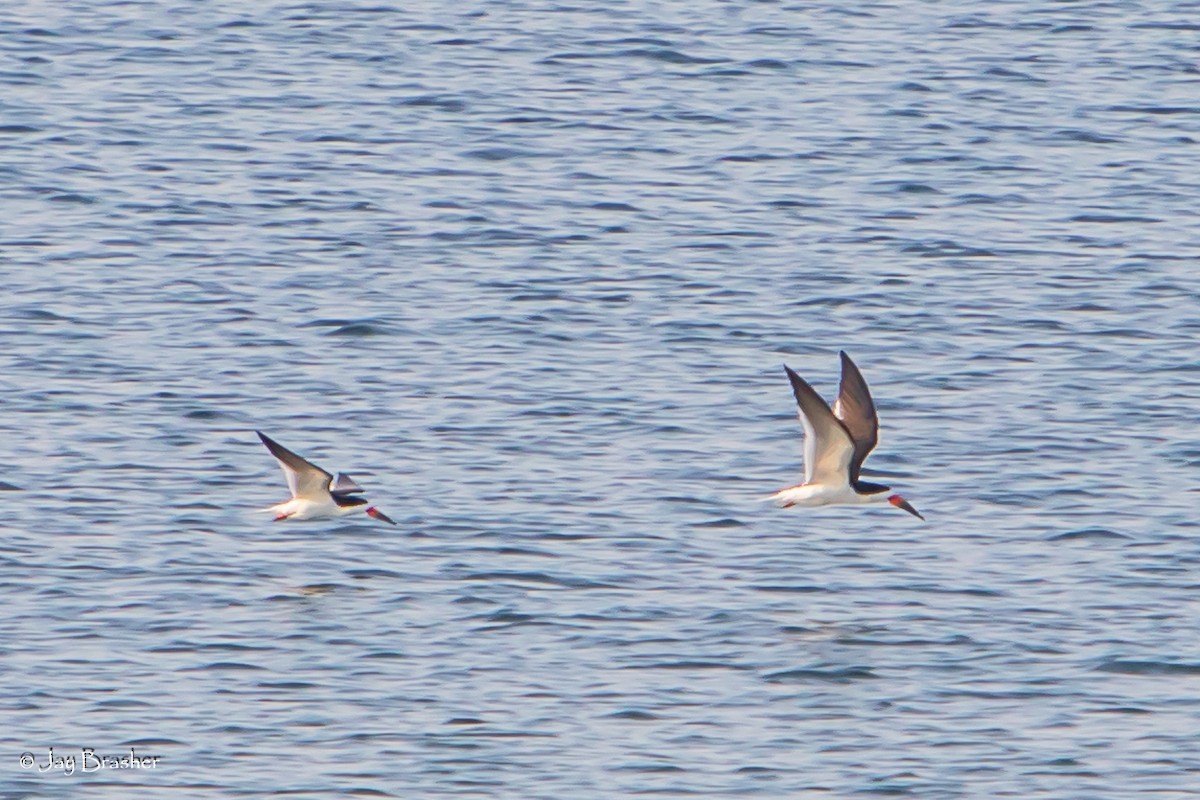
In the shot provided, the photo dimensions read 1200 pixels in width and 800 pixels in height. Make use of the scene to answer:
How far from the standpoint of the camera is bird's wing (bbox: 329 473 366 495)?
1573 cm

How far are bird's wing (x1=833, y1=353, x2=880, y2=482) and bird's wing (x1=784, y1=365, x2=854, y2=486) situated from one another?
7cm

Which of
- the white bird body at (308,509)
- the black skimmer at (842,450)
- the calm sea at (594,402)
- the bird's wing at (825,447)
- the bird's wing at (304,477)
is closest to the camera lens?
the calm sea at (594,402)

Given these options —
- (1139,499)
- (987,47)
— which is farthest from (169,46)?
(1139,499)

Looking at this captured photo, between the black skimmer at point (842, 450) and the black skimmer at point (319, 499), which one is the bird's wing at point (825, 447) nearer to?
the black skimmer at point (842, 450)

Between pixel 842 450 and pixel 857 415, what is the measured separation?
12.8 inches

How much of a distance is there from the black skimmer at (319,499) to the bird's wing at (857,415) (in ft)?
9.50

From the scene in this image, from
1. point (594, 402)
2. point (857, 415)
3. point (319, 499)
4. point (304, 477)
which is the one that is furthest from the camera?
point (594, 402)

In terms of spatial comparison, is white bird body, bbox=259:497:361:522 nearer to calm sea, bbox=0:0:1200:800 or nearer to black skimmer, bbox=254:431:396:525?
black skimmer, bbox=254:431:396:525

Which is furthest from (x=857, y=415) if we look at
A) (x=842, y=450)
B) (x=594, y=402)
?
(x=594, y=402)

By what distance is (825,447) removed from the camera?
1503 centimetres

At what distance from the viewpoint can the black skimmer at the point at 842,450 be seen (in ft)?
49.2

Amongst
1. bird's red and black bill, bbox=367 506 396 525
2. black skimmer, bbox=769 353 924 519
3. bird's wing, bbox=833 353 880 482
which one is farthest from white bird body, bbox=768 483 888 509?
bird's red and black bill, bbox=367 506 396 525

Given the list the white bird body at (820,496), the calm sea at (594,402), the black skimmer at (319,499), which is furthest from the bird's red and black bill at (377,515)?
the white bird body at (820,496)

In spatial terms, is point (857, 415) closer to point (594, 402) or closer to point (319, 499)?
point (319, 499)
